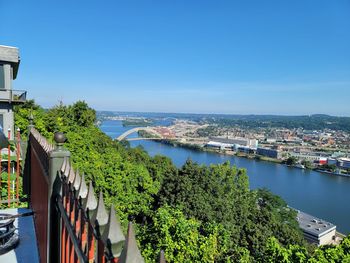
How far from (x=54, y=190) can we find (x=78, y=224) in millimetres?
717

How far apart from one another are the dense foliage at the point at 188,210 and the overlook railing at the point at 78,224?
20.5ft

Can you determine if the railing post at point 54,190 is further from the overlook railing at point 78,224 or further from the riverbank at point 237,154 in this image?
the riverbank at point 237,154

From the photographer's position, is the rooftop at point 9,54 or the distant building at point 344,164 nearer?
the rooftop at point 9,54

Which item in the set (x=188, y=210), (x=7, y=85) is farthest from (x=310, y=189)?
(x=7, y=85)

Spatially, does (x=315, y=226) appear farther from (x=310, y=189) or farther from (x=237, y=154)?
(x=237, y=154)

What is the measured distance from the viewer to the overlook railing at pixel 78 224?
85cm

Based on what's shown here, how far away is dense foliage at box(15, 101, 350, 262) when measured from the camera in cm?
790

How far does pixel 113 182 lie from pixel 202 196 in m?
4.32

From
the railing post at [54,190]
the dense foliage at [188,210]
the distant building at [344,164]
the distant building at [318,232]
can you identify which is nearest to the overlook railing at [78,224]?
the railing post at [54,190]

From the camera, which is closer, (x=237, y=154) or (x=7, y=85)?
(x=7, y=85)

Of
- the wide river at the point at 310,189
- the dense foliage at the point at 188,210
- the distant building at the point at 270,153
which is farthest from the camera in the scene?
the distant building at the point at 270,153

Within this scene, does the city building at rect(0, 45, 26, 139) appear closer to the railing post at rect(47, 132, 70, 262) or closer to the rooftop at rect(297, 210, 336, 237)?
the railing post at rect(47, 132, 70, 262)

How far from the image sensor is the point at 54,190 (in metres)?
1.86

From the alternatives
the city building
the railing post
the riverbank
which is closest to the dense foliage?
the city building
